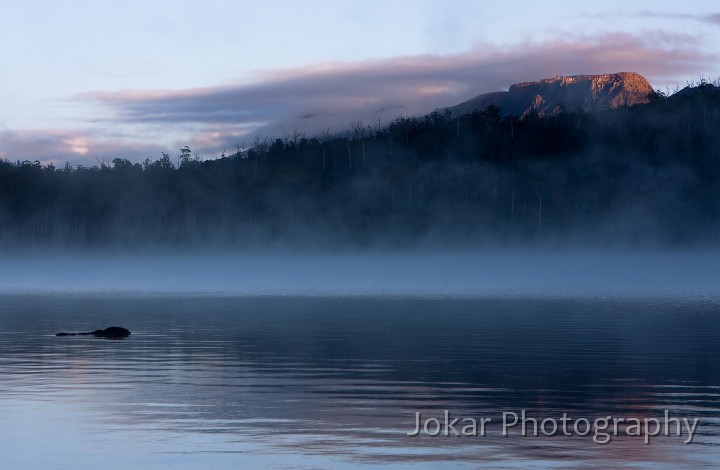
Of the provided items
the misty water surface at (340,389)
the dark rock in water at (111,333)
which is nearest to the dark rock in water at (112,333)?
the dark rock in water at (111,333)

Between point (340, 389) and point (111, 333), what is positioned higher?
point (340, 389)

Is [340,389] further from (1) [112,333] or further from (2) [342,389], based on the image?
(1) [112,333]

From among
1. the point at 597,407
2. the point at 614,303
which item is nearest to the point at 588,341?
the point at 597,407

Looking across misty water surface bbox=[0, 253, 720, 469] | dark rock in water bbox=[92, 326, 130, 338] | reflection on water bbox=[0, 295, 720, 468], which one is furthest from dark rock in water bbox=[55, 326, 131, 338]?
reflection on water bbox=[0, 295, 720, 468]

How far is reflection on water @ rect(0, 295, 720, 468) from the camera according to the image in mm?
22281

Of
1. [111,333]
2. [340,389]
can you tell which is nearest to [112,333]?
[111,333]

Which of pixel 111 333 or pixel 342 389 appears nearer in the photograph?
pixel 342 389

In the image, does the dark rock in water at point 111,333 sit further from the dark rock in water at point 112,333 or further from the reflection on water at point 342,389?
the reflection on water at point 342,389

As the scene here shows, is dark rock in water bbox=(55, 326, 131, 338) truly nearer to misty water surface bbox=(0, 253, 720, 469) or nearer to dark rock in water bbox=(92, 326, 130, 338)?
dark rock in water bbox=(92, 326, 130, 338)

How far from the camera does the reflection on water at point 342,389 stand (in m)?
22.3

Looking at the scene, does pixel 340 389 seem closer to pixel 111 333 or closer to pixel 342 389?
pixel 342 389

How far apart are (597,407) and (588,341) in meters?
22.2

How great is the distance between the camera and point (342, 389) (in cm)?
3200

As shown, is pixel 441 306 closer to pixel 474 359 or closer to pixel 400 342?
pixel 400 342
